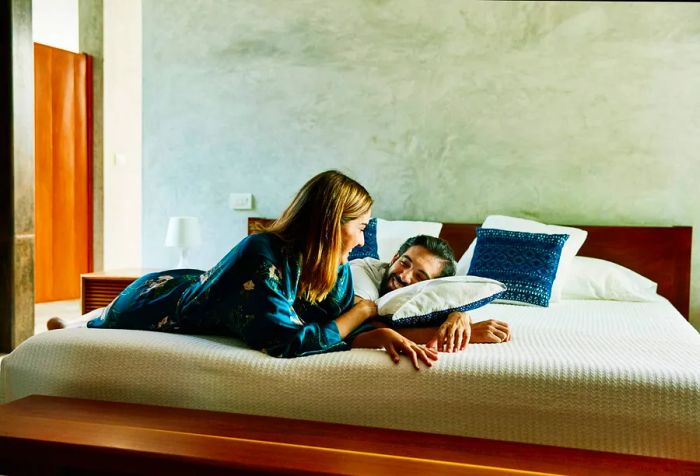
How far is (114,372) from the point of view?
1.72 metres

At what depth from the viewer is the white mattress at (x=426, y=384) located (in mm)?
1467

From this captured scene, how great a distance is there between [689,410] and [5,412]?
1.60 metres

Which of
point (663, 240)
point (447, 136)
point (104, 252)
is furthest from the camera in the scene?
point (104, 252)

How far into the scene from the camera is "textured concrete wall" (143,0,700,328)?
11.2ft

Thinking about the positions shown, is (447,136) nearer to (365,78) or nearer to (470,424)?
(365,78)

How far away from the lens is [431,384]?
155 centimetres

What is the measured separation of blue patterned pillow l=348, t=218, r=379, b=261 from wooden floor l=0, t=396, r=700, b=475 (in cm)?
164

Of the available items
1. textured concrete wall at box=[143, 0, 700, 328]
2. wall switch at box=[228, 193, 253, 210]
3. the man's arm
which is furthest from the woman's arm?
wall switch at box=[228, 193, 253, 210]

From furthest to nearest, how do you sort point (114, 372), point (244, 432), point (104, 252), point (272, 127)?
1. point (104, 252)
2. point (272, 127)
3. point (114, 372)
4. point (244, 432)

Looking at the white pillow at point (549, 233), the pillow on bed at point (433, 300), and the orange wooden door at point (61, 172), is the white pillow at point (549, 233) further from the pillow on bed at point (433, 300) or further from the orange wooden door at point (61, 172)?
the orange wooden door at point (61, 172)

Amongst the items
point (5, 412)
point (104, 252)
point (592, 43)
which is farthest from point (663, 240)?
point (104, 252)

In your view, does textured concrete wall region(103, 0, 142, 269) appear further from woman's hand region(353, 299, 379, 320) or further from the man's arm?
the man's arm

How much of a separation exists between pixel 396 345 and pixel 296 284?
1.04 ft

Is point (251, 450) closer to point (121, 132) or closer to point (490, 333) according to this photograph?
point (490, 333)
